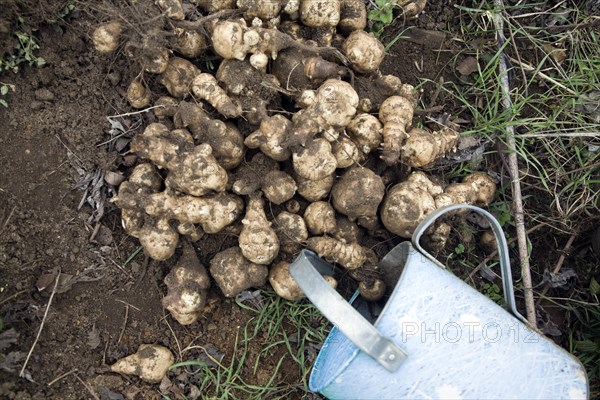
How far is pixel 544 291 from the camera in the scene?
7.23 feet

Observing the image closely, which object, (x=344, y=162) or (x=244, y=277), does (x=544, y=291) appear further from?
(x=244, y=277)

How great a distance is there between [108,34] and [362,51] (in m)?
0.94

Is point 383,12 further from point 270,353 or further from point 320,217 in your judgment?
point 270,353

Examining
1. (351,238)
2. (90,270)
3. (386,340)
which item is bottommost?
(90,270)

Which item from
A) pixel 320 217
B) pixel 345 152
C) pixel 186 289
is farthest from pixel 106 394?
pixel 345 152

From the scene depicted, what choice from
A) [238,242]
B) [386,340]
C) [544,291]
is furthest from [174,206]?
[544,291]

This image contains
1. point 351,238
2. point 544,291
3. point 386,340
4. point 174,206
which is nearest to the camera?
point 386,340

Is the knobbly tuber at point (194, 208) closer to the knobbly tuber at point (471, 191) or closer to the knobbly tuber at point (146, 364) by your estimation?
the knobbly tuber at point (146, 364)

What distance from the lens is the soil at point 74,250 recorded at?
191 centimetres

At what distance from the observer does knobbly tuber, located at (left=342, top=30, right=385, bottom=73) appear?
1.93 metres

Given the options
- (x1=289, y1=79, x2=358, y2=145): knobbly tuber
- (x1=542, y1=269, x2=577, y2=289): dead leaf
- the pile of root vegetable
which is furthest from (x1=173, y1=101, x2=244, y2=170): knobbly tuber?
(x1=542, y1=269, x2=577, y2=289): dead leaf

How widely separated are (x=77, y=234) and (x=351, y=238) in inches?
42.8

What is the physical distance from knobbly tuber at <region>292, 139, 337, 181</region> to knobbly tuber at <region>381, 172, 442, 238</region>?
276mm

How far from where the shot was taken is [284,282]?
1918 mm
